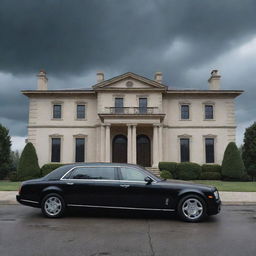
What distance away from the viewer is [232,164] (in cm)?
2492

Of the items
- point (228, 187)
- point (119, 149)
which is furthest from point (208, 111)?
point (228, 187)

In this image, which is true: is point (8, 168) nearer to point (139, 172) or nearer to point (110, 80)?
point (110, 80)

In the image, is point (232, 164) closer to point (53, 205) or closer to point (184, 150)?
point (184, 150)

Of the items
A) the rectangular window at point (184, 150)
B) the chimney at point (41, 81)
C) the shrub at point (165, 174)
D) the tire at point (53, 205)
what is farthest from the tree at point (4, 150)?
the tire at point (53, 205)

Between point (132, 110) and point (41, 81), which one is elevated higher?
point (41, 81)

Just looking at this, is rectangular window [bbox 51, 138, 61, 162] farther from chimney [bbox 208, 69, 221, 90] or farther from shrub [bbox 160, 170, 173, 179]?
chimney [bbox 208, 69, 221, 90]

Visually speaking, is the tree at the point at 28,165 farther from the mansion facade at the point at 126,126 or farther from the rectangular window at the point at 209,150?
the rectangular window at the point at 209,150

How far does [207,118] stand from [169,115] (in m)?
4.18

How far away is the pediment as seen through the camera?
2739cm

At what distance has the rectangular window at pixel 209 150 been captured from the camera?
91.7 feet

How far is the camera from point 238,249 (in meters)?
4.91

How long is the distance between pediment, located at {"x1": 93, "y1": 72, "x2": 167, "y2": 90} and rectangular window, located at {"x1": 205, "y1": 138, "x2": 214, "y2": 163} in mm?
7428

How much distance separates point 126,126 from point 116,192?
19835mm

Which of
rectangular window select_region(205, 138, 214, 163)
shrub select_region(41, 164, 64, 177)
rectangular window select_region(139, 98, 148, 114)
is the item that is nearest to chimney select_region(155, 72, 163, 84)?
rectangular window select_region(139, 98, 148, 114)
